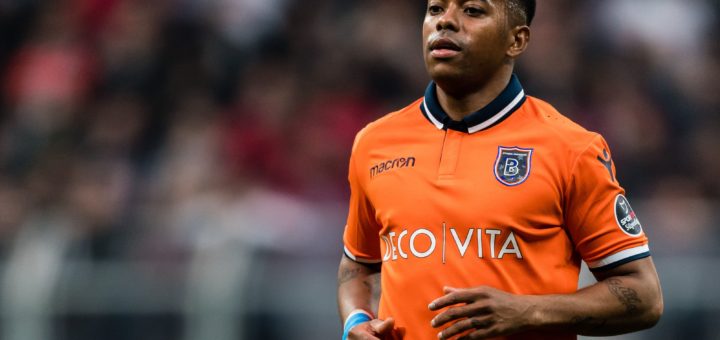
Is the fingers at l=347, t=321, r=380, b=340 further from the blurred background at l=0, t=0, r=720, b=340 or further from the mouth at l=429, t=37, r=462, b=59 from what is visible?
the blurred background at l=0, t=0, r=720, b=340

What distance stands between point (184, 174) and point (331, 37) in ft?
7.41

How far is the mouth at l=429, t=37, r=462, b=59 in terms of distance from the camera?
3934 millimetres

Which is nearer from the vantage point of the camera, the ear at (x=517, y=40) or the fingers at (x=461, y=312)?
the fingers at (x=461, y=312)

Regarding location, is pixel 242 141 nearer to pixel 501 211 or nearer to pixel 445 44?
pixel 445 44

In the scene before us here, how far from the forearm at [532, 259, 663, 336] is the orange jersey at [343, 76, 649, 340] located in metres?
0.07

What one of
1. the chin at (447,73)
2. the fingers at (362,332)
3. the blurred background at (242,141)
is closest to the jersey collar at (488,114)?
the chin at (447,73)

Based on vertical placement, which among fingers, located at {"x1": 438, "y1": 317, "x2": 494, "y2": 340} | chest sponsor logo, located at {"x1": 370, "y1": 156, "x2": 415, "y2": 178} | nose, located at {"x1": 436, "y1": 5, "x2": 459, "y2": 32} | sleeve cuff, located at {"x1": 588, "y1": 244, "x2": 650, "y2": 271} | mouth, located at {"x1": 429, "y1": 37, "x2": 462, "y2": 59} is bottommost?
fingers, located at {"x1": 438, "y1": 317, "x2": 494, "y2": 340}

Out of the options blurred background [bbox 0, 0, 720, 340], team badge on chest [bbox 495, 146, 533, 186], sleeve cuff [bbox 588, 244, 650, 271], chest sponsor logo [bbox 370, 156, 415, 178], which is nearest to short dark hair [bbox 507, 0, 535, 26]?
team badge on chest [bbox 495, 146, 533, 186]

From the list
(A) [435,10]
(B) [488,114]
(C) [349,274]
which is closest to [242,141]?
(C) [349,274]

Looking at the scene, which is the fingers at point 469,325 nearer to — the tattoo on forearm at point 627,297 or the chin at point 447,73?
the tattoo on forearm at point 627,297

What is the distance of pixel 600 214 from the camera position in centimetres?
377

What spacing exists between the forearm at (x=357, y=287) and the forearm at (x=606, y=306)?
30.2 inches

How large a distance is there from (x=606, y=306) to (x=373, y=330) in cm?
72

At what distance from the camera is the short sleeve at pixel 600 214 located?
3.76 meters
